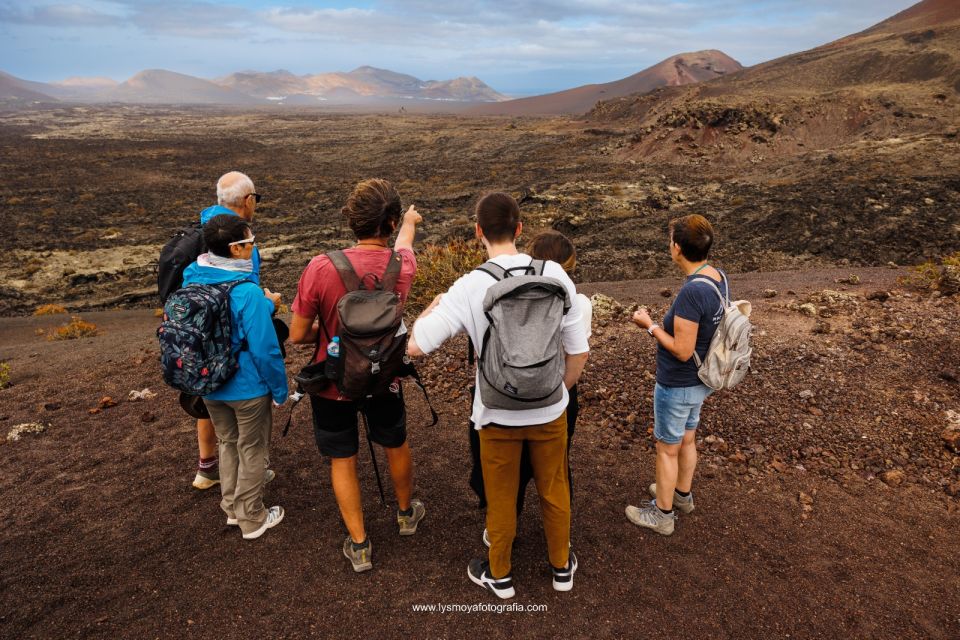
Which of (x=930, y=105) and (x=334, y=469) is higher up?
(x=930, y=105)

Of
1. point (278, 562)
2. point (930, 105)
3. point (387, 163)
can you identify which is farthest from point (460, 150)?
point (278, 562)

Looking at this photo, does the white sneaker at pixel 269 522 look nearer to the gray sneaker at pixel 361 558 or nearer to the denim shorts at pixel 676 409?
the gray sneaker at pixel 361 558

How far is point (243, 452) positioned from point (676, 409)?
220 cm

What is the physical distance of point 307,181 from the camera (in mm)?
28141

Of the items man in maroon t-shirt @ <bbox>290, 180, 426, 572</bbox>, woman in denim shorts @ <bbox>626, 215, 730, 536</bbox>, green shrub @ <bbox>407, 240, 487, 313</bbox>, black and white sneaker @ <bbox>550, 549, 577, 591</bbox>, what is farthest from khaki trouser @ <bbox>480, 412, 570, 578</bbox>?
green shrub @ <bbox>407, 240, 487, 313</bbox>

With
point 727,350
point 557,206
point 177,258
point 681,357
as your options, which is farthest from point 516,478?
point 557,206

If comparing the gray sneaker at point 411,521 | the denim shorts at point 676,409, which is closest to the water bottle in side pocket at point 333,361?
the gray sneaker at point 411,521

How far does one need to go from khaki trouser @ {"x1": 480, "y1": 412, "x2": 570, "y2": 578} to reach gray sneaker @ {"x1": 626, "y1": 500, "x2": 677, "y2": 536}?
0.79 metres

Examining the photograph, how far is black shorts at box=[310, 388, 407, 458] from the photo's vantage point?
2.47 m

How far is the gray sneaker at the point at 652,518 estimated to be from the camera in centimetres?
298

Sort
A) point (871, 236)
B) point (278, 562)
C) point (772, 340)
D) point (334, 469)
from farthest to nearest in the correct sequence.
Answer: point (871, 236) → point (772, 340) → point (278, 562) → point (334, 469)

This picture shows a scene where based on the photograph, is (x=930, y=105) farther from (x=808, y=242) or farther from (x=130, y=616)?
(x=130, y=616)

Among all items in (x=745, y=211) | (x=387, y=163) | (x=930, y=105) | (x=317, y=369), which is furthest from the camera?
(x=387, y=163)

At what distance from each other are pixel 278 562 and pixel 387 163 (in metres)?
34.8
